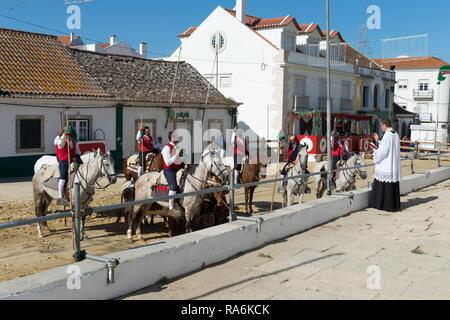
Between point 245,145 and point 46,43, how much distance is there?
1252 centimetres

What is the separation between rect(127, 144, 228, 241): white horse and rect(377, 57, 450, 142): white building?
51.2 metres

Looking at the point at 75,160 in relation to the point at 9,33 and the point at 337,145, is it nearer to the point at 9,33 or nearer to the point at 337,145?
the point at 337,145

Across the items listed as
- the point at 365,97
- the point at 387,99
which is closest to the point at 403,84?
the point at 387,99

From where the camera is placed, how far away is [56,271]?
5258 mm

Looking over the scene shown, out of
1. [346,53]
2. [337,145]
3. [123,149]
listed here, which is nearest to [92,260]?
[337,145]

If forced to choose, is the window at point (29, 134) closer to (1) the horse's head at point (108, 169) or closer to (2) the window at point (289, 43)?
(1) the horse's head at point (108, 169)

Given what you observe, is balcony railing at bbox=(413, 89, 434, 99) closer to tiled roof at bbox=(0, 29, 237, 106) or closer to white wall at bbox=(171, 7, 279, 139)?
white wall at bbox=(171, 7, 279, 139)

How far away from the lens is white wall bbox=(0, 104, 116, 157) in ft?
61.3

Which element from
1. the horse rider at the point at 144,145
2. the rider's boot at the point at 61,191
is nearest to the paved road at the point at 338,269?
the rider's boot at the point at 61,191

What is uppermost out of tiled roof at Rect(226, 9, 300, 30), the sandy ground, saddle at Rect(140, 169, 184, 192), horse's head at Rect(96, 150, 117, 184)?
tiled roof at Rect(226, 9, 300, 30)

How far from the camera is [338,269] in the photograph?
6.96m

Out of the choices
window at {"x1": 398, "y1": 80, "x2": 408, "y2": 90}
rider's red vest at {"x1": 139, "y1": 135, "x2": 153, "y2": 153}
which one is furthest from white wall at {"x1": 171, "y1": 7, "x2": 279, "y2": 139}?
window at {"x1": 398, "y1": 80, "x2": 408, "y2": 90}

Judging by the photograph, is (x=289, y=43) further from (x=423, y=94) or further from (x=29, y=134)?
(x=423, y=94)

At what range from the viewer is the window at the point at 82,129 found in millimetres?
20922
